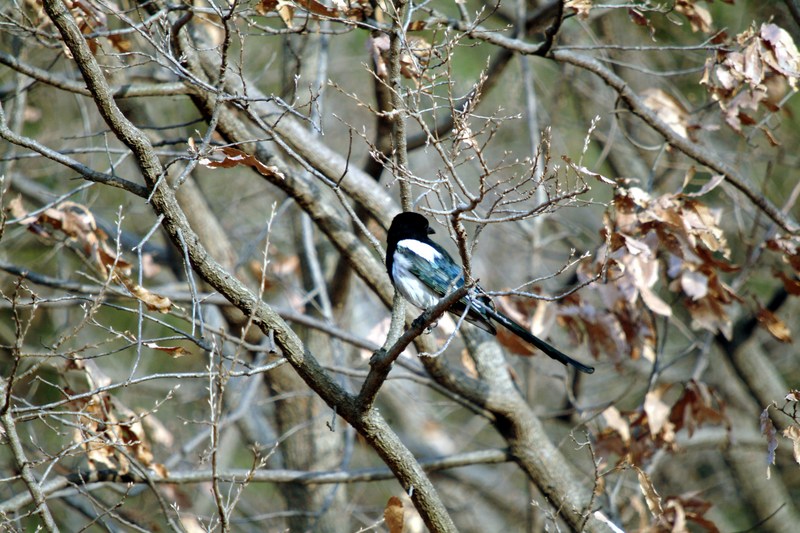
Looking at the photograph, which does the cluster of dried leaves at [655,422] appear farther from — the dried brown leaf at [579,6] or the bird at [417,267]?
the dried brown leaf at [579,6]

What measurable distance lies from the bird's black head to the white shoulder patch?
26 millimetres

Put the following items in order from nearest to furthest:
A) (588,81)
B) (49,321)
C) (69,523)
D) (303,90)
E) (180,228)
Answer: (180,228) → (303,90) → (69,523) → (588,81) → (49,321)

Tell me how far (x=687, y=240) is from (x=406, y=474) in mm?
1833

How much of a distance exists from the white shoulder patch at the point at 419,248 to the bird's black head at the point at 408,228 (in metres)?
0.03

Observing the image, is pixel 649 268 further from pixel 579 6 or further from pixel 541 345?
pixel 579 6

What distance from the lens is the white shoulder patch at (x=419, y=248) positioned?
4168 millimetres

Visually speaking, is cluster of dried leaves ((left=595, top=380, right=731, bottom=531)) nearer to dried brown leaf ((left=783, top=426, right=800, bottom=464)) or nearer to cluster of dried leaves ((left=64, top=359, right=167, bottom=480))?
dried brown leaf ((left=783, top=426, right=800, bottom=464))

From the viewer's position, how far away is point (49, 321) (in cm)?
784

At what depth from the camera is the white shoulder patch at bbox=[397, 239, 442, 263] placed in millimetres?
4168

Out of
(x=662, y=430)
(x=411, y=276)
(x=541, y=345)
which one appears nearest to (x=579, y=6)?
(x=411, y=276)

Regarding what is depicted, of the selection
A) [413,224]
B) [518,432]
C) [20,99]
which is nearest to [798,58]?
[413,224]

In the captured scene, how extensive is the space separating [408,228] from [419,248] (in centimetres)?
13

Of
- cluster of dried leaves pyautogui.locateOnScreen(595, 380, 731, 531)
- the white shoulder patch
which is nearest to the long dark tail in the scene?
the white shoulder patch

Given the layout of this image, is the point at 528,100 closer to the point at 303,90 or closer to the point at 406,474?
the point at 303,90
